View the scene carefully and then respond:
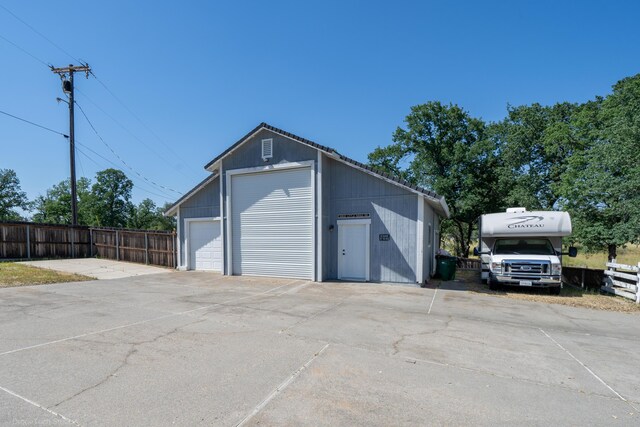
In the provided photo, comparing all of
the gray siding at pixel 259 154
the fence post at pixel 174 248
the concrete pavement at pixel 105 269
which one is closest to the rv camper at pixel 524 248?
the gray siding at pixel 259 154

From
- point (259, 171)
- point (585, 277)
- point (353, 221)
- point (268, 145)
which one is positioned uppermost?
point (268, 145)

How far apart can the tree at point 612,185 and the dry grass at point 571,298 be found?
253 inches

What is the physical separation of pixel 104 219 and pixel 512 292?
51.4 meters

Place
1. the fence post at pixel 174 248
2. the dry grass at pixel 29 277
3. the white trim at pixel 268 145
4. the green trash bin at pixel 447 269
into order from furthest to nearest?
the fence post at pixel 174 248, the green trash bin at pixel 447 269, the white trim at pixel 268 145, the dry grass at pixel 29 277

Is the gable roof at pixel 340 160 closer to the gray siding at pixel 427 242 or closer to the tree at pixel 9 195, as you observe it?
the gray siding at pixel 427 242

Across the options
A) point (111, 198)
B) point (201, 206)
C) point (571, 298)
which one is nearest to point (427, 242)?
point (571, 298)

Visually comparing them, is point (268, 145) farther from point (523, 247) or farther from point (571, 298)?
point (571, 298)

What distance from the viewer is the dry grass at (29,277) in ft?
36.0

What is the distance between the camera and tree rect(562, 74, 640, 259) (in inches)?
580

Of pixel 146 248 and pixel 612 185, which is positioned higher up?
pixel 612 185

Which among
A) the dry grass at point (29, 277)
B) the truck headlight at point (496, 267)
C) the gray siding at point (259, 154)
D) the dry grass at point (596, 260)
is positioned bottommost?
the dry grass at point (596, 260)

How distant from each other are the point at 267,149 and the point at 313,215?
3575 mm

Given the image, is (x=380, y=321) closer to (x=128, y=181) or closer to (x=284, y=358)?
(x=284, y=358)

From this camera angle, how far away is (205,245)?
15.5 metres
